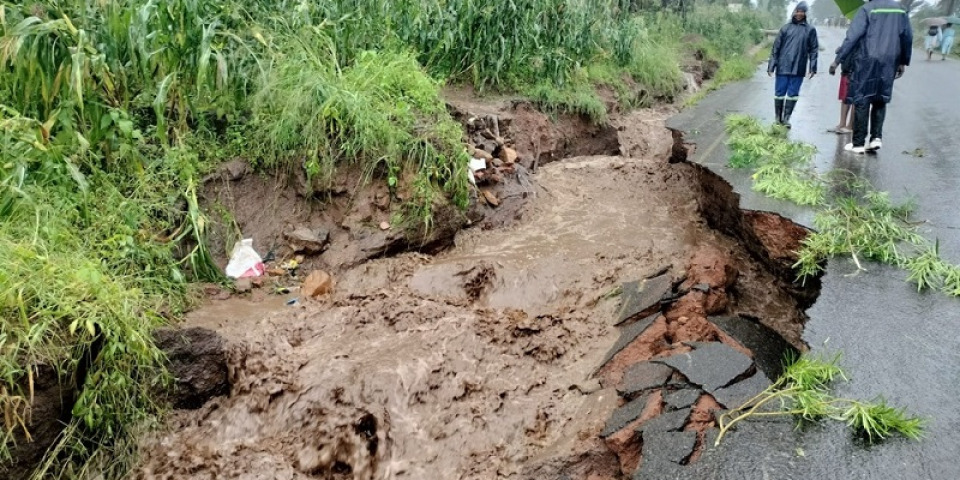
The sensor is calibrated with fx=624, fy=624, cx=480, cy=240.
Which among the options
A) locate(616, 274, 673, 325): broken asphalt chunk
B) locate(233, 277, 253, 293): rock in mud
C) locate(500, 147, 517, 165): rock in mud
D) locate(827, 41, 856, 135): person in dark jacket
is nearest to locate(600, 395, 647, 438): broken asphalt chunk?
locate(616, 274, 673, 325): broken asphalt chunk

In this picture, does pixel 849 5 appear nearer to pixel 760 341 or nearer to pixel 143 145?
pixel 760 341

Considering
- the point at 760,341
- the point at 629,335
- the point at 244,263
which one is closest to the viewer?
the point at 760,341

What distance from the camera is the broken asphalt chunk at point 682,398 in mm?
3098

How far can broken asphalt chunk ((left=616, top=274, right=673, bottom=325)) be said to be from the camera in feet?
14.9

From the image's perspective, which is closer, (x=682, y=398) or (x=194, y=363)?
(x=682, y=398)

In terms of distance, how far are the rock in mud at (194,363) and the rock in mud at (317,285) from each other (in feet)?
3.34

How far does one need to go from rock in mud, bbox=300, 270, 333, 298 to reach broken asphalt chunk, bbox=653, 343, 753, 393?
2.89 m

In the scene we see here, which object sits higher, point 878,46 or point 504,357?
point 878,46

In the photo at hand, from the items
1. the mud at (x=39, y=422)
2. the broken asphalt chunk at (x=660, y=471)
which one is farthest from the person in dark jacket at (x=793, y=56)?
the mud at (x=39, y=422)

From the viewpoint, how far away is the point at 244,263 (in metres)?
5.40

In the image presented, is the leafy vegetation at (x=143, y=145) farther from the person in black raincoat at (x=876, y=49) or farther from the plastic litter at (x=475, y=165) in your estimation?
the person in black raincoat at (x=876, y=49)

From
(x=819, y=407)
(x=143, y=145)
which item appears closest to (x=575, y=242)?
(x=819, y=407)

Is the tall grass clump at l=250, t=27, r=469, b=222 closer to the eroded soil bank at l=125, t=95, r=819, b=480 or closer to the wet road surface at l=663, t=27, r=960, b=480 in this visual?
the eroded soil bank at l=125, t=95, r=819, b=480

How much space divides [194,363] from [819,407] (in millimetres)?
3683
